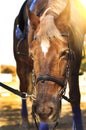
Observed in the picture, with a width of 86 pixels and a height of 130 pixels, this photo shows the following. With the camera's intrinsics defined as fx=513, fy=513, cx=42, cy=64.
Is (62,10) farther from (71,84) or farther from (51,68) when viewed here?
(71,84)

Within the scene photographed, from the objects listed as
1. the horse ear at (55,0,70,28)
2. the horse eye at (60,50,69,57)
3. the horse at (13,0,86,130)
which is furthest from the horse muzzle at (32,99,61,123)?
the horse ear at (55,0,70,28)

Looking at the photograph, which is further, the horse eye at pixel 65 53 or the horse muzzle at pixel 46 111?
the horse eye at pixel 65 53

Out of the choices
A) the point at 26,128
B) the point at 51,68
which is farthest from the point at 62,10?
the point at 26,128

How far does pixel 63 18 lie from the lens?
529 centimetres

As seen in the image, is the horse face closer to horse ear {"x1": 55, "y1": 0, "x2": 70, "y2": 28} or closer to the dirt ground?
horse ear {"x1": 55, "y1": 0, "x2": 70, "y2": 28}

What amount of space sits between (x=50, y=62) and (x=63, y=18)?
1.80 feet

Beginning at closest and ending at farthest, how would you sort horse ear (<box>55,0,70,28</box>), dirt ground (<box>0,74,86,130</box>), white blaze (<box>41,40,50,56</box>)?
white blaze (<box>41,40,50,56</box>)
horse ear (<box>55,0,70,28</box>)
dirt ground (<box>0,74,86,130</box>)

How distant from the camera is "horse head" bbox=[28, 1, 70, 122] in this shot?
496 cm

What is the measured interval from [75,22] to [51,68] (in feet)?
4.69

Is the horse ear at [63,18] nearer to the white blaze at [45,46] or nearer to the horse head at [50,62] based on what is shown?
the horse head at [50,62]

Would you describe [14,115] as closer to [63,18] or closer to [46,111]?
[63,18]

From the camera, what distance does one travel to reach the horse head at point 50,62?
496 cm

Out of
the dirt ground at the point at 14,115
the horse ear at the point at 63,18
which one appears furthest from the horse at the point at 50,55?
the dirt ground at the point at 14,115

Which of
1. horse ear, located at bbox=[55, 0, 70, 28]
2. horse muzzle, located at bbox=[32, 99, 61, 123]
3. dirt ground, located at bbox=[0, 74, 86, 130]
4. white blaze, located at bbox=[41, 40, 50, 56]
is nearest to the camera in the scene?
horse muzzle, located at bbox=[32, 99, 61, 123]
